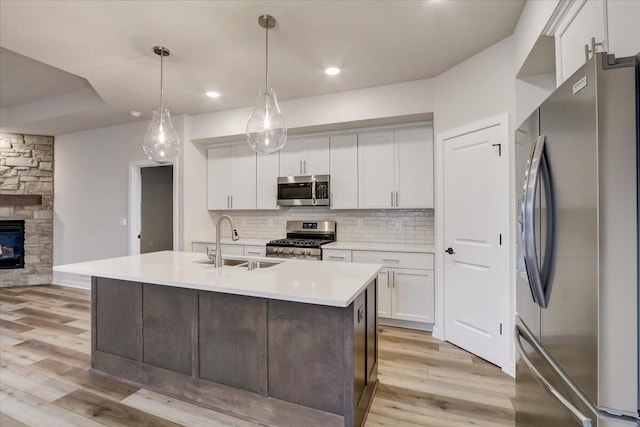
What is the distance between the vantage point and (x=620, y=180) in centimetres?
85

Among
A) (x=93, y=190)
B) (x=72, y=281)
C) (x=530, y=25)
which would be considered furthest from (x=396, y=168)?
(x=72, y=281)

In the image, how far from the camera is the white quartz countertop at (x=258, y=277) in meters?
1.66

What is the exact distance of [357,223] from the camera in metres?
4.28

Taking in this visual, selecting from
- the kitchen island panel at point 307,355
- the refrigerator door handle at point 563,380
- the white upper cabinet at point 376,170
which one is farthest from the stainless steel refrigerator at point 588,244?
the white upper cabinet at point 376,170

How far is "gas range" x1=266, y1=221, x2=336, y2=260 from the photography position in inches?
152

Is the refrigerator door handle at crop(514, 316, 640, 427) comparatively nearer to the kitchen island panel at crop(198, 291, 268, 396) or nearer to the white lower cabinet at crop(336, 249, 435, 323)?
the kitchen island panel at crop(198, 291, 268, 396)

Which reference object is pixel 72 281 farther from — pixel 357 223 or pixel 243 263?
pixel 357 223

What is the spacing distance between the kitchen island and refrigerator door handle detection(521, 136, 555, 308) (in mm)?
766

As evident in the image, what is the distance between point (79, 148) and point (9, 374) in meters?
3.99

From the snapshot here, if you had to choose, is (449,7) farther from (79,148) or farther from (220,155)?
(79,148)

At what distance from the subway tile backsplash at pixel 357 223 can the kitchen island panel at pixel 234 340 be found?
8.15ft

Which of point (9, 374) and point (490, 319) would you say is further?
point (490, 319)

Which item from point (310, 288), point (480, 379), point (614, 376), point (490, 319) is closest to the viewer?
point (614, 376)

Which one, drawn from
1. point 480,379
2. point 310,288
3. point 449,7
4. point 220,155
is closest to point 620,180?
point 310,288
